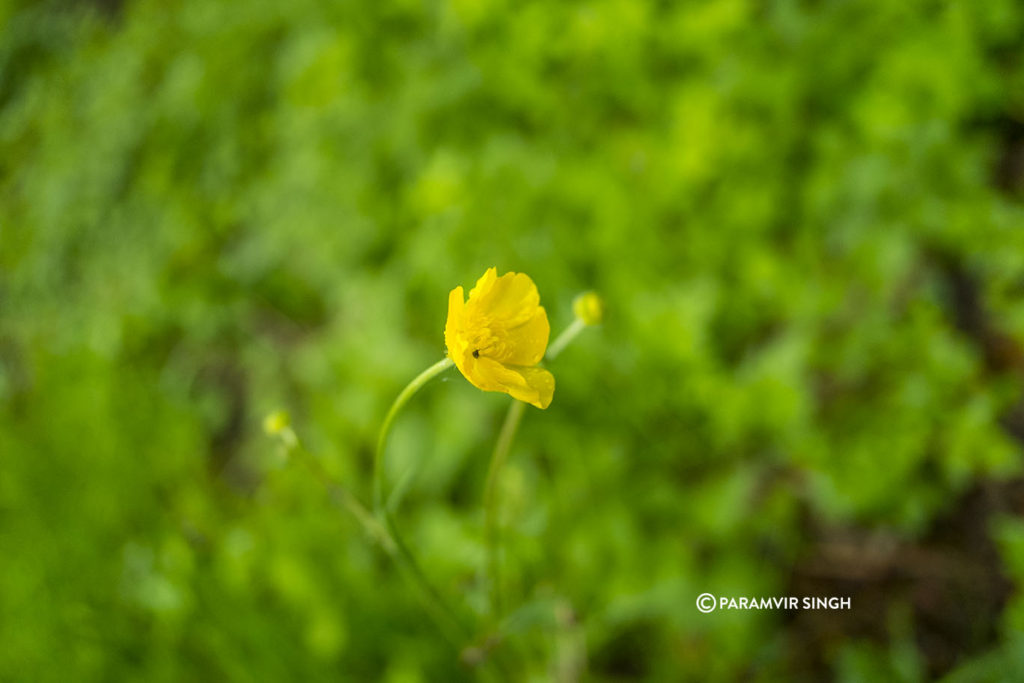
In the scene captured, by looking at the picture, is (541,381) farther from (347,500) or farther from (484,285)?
(347,500)

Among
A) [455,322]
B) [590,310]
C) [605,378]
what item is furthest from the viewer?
[605,378]

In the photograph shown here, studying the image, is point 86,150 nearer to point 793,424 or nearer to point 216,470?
point 216,470

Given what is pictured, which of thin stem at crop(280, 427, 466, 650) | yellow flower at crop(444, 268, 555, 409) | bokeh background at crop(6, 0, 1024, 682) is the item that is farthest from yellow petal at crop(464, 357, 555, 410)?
bokeh background at crop(6, 0, 1024, 682)

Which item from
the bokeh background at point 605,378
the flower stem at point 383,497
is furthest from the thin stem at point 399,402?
the bokeh background at point 605,378

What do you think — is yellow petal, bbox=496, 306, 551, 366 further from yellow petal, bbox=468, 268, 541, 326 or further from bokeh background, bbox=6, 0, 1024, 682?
bokeh background, bbox=6, 0, 1024, 682

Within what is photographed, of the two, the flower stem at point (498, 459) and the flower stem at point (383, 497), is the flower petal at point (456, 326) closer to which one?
the flower stem at point (383, 497)

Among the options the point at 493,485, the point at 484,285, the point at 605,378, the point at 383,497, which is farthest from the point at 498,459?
the point at 605,378
